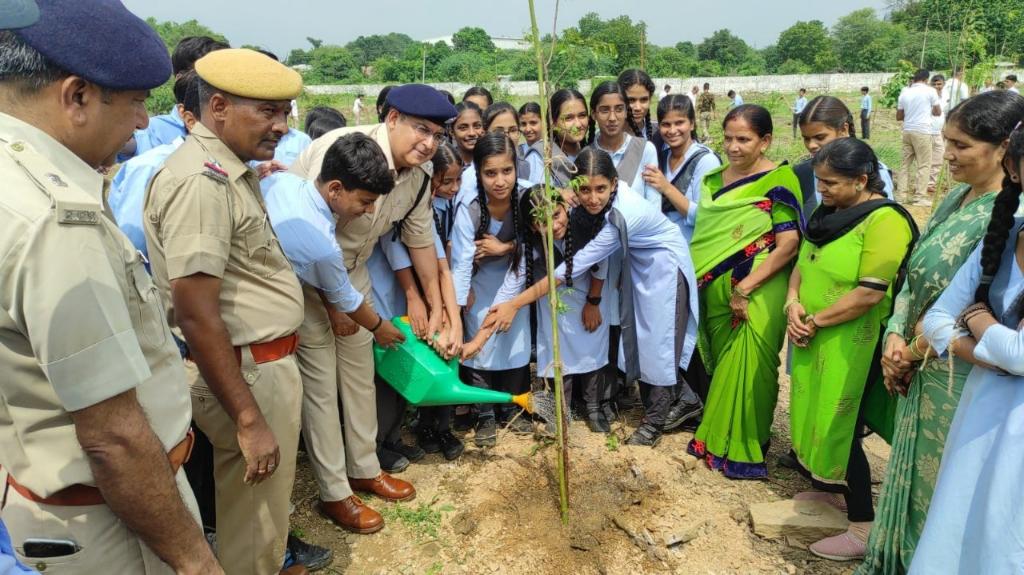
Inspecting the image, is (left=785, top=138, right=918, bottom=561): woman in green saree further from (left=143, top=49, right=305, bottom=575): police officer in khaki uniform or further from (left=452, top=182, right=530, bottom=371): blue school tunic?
(left=143, top=49, right=305, bottom=575): police officer in khaki uniform

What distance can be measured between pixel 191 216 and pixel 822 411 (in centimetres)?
259

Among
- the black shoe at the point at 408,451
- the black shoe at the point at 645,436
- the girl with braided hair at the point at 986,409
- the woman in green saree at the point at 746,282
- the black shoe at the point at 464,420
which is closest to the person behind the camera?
the girl with braided hair at the point at 986,409

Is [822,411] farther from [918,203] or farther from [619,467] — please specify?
[918,203]

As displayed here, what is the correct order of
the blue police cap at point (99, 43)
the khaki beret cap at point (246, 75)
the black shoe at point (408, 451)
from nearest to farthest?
the blue police cap at point (99, 43) → the khaki beret cap at point (246, 75) → the black shoe at point (408, 451)

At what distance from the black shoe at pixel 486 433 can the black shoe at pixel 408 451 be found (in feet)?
1.08

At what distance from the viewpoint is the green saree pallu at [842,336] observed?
2578 mm

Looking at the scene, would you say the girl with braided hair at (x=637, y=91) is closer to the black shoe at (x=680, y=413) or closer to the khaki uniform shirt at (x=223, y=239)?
the black shoe at (x=680, y=413)

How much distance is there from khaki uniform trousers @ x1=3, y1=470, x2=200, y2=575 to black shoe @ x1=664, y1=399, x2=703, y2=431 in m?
3.04

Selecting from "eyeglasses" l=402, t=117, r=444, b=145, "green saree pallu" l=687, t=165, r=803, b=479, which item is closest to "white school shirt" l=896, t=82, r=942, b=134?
"green saree pallu" l=687, t=165, r=803, b=479

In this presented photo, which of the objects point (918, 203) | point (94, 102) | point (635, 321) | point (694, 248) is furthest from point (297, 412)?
point (918, 203)

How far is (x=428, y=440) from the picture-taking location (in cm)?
369

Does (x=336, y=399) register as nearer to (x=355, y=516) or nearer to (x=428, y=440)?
(x=355, y=516)

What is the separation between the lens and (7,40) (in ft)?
3.60

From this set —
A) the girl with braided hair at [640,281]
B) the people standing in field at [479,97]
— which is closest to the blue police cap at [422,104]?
the girl with braided hair at [640,281]
